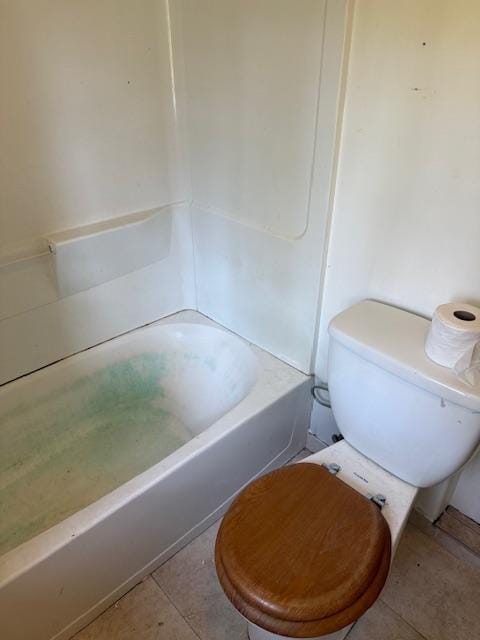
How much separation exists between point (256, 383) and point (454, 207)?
2.64ft

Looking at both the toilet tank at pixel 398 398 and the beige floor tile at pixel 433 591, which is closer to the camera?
the toilet tank at pixel 398 398

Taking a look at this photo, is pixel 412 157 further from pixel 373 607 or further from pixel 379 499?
pixel 373 607

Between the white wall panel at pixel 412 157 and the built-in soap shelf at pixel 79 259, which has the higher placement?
the white wall panel at pixel 412 157

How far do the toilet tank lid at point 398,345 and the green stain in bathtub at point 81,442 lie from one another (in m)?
0.85

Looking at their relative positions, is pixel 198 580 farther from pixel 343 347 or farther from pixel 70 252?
pixel 70 252

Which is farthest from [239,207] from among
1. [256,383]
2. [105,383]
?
[105,383]

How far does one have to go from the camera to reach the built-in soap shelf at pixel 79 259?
135 cm

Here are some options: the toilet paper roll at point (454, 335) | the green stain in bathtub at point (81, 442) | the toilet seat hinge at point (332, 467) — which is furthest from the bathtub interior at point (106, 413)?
the toilet paper roll at point (454, 335)

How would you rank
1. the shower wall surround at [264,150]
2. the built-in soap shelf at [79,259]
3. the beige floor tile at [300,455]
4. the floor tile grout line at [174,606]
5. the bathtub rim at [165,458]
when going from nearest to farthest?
the bathtub rim at [165,458]
the shower wall surround at [264,150]
the floor tile grout line at [174,606]
the built-in soap shelf at [79,259]
the beige floor tile at [300,455]

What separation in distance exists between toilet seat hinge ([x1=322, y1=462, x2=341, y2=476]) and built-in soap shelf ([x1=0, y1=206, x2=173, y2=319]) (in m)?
0.96

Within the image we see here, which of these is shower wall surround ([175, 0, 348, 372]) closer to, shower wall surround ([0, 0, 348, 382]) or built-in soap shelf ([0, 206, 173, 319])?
shower wall surround ([0, 0, 348, 382])

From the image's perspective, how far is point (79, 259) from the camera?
143 cm

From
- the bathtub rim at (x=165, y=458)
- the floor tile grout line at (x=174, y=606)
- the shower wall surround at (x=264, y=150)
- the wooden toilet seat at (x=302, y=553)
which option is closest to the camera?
the wooden toilet seat at (x=302, y=553)

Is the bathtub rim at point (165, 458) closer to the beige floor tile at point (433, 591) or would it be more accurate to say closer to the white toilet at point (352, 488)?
the white toilet at point (352, 488)
